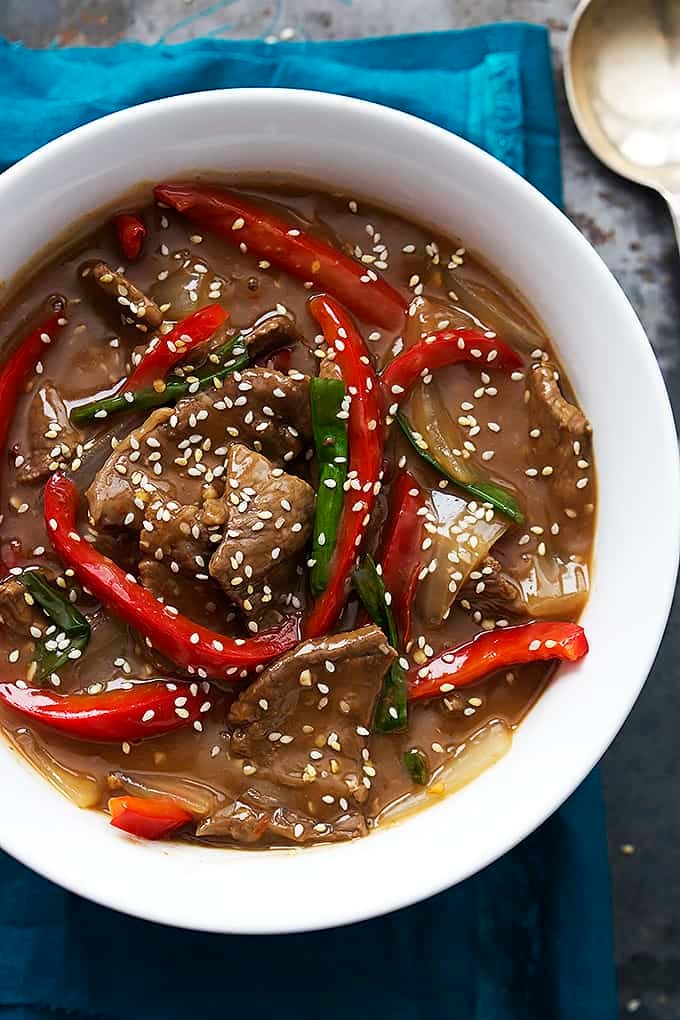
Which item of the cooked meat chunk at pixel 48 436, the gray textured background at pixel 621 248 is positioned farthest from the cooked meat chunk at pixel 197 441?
the gray textured background at pixel 621 248

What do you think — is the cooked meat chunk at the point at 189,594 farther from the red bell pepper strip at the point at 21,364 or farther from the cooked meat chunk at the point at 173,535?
the red bell pepper strip at the point at 21,364

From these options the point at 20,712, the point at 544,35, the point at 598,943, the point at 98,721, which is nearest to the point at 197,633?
the point at 98,721

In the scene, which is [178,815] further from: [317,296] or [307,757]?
[317,296]

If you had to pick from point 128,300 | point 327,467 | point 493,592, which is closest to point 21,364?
point 128,300

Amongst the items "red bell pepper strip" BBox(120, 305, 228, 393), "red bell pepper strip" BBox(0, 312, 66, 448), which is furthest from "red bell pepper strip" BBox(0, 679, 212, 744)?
"red bell pepper strip" BBox(120, 305, 228, 393)

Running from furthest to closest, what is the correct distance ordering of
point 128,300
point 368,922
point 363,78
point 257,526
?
point 363,78 → point 368,922 → point 128,300 → point 257,526

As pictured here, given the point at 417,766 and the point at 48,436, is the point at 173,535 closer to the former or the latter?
the point at 48,436
